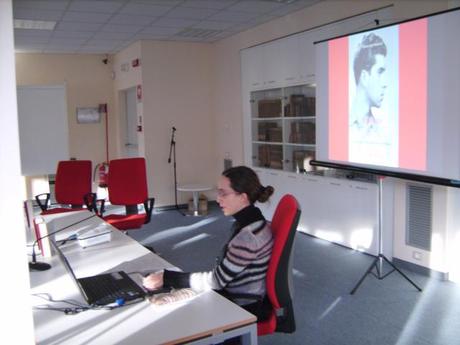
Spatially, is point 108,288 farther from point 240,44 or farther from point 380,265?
point 240,44

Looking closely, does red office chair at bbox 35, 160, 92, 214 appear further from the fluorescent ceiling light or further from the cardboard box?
the cardboard box

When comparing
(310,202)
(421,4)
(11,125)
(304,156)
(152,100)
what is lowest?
(310,202)

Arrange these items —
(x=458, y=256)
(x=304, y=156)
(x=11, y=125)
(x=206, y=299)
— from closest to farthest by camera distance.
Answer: (x=11, y=125) → (x=206, y=299) → (x=458, y=256) → (x=304, y=156)

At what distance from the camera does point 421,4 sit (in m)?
4.07

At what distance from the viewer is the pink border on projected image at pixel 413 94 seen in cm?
354

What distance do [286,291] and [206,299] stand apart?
16.5 inches

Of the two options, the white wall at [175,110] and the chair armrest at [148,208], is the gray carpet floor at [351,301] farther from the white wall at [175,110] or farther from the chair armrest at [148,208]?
Answer: the white wall at [175,110]

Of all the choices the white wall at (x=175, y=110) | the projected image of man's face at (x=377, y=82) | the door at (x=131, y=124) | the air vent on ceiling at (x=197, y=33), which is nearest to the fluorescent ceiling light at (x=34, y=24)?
the white wall at (x=175, y=110)

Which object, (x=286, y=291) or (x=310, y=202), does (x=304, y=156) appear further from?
(x=286, y=291)

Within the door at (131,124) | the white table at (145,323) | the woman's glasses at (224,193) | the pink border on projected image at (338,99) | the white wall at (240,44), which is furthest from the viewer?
the door at (131,124)

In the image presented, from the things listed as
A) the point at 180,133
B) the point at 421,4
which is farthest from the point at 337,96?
the point at 180,133

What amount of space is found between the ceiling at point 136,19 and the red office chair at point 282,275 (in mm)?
3679

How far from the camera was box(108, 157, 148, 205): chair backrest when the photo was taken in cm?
488

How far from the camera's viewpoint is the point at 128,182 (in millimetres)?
4902
